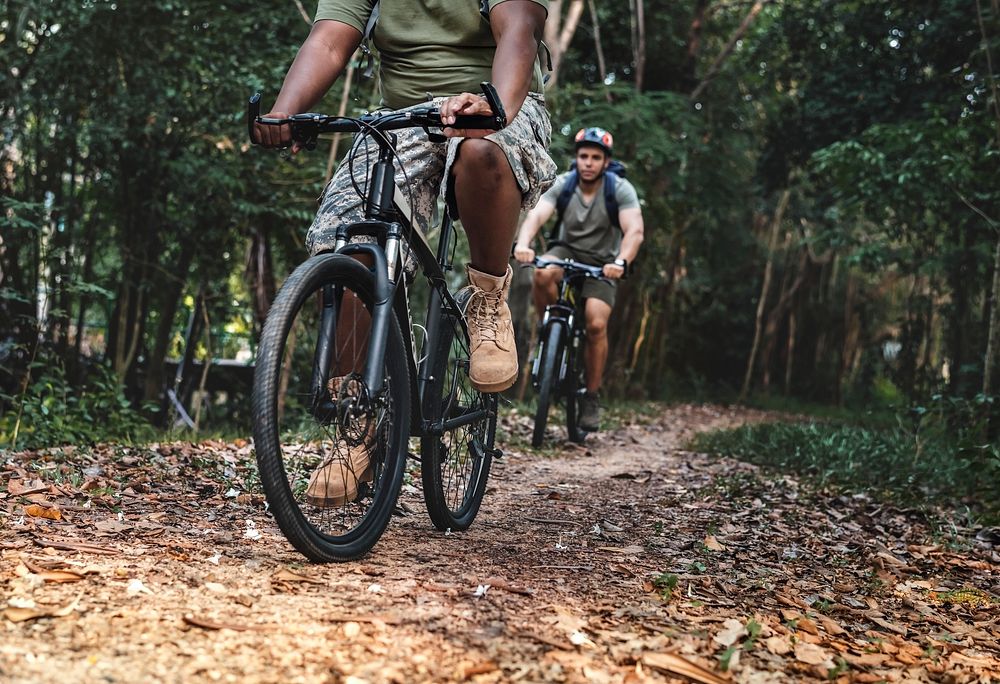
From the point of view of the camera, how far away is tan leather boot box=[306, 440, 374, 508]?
255cm

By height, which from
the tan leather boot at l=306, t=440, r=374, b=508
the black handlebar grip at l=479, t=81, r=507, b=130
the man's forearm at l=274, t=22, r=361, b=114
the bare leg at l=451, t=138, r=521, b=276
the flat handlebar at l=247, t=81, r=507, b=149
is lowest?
the tan leather boot at l=306, t=440, r=374, b=508

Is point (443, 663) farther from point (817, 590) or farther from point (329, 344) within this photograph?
point (817, 590)

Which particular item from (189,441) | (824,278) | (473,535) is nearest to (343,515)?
(473,535)

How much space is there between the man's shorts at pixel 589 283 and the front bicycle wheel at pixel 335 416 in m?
4.22

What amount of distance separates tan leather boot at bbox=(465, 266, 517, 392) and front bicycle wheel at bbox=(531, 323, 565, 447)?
125 inches

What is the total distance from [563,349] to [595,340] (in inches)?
11.4

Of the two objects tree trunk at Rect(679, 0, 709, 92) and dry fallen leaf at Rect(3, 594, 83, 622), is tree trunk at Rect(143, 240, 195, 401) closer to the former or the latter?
dry fallen leaf at Rect(3, 594, 83, 622)

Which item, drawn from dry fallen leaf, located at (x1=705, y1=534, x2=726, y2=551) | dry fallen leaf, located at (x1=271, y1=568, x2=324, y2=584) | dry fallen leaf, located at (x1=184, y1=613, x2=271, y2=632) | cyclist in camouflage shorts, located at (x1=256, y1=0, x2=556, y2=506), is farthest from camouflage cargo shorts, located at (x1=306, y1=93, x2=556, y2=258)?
dry fallen leaf, located at (x1=705, y1=534, x2=726, y2=551)

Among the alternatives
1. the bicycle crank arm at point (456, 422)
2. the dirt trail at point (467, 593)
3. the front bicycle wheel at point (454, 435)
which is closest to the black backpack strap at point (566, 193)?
the dirt trail at point (467, 593)

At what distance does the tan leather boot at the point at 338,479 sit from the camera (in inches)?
101

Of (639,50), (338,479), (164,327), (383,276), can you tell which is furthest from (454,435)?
(639,50)

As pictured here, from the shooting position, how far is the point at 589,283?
6961 mm

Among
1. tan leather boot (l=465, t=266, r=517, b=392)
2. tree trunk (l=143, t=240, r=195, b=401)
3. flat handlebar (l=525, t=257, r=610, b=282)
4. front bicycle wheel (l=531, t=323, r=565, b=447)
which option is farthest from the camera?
tree trunk (l=143, t=240, r=195, b=401)

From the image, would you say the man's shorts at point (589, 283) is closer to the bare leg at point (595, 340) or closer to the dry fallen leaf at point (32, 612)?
the bare leg at point (595, 340)
